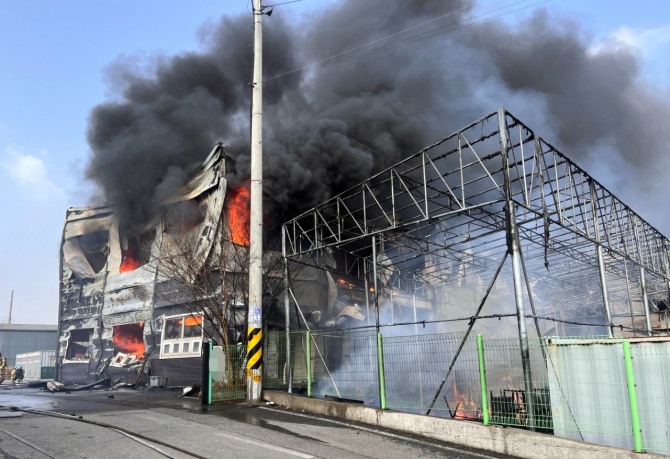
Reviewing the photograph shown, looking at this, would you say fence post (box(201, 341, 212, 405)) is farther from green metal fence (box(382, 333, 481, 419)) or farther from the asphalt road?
green metal fence (box(382, 333, 481, 419))

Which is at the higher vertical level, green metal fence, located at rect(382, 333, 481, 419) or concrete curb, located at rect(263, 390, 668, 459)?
green metal fence, located at rect(382, 333, 481, 419)

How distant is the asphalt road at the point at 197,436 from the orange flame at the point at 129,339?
347 inches

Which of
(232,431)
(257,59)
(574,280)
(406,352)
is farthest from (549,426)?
(574,280)

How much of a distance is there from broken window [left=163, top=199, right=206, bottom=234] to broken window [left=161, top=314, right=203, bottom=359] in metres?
2.87

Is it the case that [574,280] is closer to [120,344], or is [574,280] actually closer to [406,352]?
[406,352]

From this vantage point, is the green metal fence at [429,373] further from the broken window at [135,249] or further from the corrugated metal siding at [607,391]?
the broken window at [135,249]

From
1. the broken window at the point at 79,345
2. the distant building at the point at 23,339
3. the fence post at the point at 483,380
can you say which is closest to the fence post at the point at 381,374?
the fence post at the point at 483,380

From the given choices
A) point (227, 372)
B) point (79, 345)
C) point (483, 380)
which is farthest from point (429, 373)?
point (79, 345)

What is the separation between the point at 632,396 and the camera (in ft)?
17.8

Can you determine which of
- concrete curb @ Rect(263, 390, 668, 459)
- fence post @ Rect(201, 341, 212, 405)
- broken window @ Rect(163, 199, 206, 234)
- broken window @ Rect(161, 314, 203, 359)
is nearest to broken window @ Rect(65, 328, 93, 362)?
broken window @ Rect(161, 314, 203, 359)

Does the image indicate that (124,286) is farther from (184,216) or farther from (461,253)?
(461,253)

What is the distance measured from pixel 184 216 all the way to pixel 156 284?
315cm

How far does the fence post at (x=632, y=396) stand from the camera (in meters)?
5.27

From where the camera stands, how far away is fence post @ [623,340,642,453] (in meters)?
5.27
